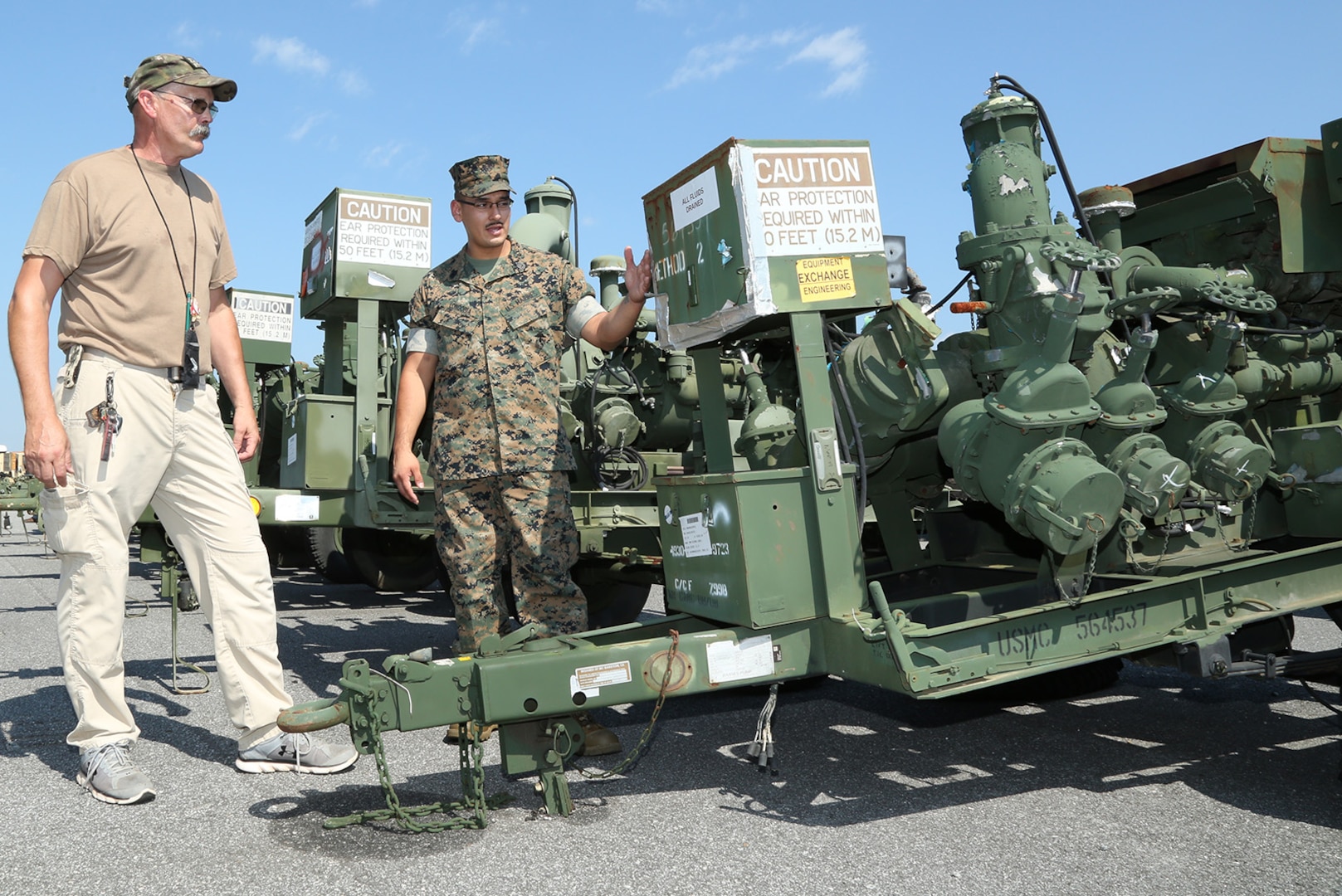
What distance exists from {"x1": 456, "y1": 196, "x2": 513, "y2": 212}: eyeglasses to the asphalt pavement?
2005mm

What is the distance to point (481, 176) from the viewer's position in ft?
12.6

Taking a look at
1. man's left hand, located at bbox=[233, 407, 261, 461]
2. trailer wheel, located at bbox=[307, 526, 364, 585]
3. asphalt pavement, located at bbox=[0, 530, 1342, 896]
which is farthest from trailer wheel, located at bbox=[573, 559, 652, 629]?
trailer wheel, located at bbox=[307, 526, 364, 585]

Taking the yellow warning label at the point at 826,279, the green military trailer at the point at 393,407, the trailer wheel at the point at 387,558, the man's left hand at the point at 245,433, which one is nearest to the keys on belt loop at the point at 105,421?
the man's left hand at the point at 245,433

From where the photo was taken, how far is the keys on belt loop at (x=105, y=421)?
332cm

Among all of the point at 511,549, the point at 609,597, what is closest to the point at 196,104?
the point at 511,549

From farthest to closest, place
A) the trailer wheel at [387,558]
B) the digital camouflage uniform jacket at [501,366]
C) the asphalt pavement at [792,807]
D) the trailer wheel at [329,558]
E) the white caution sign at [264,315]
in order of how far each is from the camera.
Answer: the trailer wheel at [329,558] → the white caution sign at [264,315] → the trailer wheel at [387,558] → the digital camouflage uniform jacket at [501,366] → the asphalt pavement at [792,807]

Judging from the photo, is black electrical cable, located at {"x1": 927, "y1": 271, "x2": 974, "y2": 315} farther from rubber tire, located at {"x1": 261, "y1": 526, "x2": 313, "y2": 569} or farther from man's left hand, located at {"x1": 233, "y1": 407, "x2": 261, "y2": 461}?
rubber tire, located at {"x1": 261, "y1": 526, "x2": 313, "y2": 569}

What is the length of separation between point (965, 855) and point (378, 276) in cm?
485

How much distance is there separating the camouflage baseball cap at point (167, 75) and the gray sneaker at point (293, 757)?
216 cm

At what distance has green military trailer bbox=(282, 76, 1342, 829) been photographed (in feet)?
10.2

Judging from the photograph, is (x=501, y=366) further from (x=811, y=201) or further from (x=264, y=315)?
(x=264, y=315)

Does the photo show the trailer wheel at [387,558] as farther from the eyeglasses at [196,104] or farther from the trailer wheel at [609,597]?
the eyeglasses at [196,104]

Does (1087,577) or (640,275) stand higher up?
(640,275)

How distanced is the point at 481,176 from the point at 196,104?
954 mm
